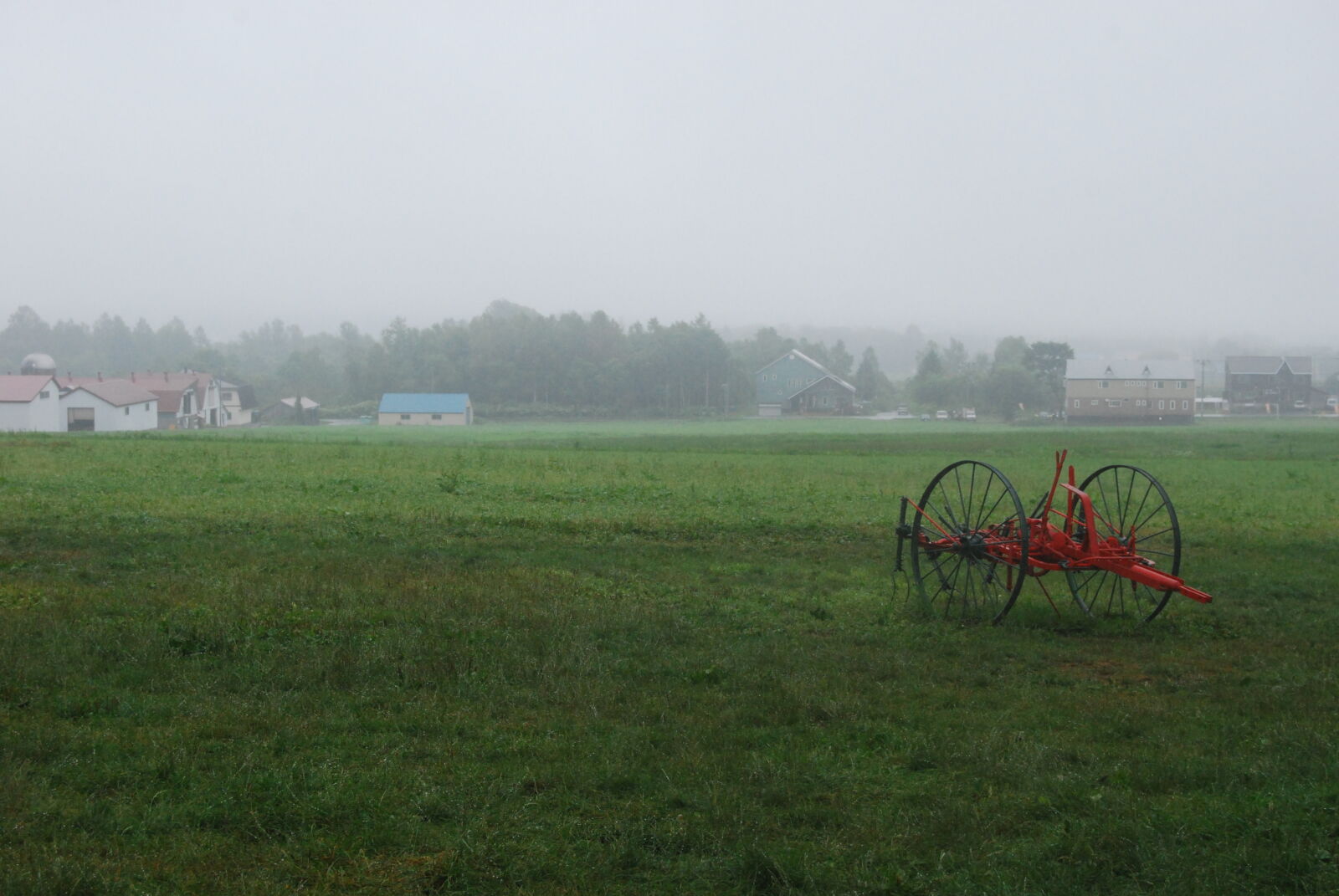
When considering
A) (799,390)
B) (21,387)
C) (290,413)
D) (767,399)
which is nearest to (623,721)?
(21,387)

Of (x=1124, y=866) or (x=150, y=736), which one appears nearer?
(x=1124, y=866)

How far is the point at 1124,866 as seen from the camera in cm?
519

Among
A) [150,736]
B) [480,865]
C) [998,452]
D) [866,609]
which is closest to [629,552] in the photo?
[866,609]

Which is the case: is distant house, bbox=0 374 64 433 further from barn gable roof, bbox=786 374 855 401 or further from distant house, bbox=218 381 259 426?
barn gable roof, bbox=786 374 855 401

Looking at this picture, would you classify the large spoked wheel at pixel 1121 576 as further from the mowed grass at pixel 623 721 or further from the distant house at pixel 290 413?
the distant house at pixel 290 413

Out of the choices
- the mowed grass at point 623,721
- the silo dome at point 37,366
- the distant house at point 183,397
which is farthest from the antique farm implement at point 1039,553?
the silo dome at point 37,366

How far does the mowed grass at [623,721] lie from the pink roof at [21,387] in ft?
226

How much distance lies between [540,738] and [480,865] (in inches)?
80.3

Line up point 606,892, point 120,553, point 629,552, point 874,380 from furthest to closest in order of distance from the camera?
point 874,380 → point 629,552 → point 120,553 → point 606,892

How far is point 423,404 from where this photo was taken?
111 m

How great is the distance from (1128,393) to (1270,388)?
29.3 m

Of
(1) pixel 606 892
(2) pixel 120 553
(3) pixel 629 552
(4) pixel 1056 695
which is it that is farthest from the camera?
(3) pixel 629 552

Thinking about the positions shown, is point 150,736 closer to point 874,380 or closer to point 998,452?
point 998,452

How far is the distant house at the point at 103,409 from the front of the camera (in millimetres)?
79312
